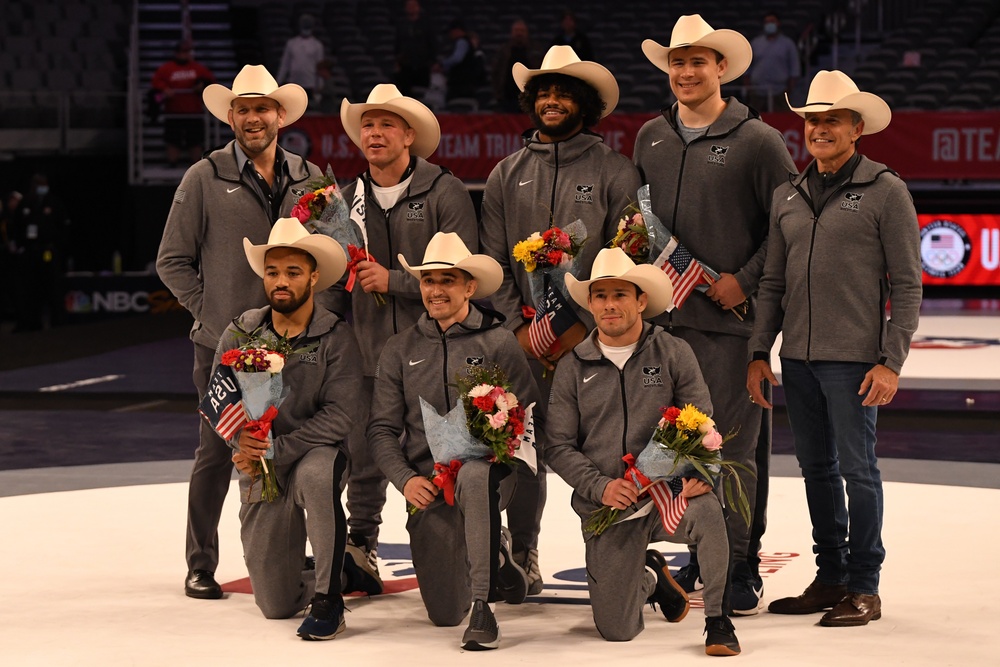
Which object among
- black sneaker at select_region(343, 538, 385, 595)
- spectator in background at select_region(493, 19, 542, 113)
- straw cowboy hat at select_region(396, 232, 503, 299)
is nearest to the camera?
straw cowboy hat at select_region(396, 232, 503, 299)

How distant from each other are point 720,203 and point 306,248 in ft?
5.44

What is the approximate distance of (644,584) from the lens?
5613 mm

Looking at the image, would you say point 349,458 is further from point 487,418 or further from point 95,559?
point 95,559

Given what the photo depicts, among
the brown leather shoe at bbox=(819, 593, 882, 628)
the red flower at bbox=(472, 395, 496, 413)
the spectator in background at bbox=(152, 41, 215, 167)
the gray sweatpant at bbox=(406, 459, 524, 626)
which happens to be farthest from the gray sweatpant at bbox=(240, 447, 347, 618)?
the spectator in background at bbox=(152, 41, 215, 167)

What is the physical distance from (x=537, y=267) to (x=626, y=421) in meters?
0.81

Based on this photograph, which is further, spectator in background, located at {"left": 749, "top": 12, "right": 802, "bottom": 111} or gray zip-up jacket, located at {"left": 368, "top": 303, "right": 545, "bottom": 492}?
spectator in background, located at {"left": 749, "top": 12, "right": 802, "bottom": 111}

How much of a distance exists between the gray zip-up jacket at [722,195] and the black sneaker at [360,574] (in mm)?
1576

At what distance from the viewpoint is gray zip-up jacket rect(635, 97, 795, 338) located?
6059 mm

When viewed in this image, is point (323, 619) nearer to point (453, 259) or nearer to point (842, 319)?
point (453, 259)

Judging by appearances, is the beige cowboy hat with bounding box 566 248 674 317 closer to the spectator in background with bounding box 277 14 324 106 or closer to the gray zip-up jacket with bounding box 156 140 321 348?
the gray zip-up jacket with bounding box 156 140 321 348

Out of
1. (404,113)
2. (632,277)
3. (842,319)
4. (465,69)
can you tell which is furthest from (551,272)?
(465,69)

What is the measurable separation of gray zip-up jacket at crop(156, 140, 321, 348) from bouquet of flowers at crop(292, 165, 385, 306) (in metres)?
0.24

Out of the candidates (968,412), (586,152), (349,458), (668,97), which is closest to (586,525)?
(349,458)

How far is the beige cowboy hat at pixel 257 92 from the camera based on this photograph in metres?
6.33
